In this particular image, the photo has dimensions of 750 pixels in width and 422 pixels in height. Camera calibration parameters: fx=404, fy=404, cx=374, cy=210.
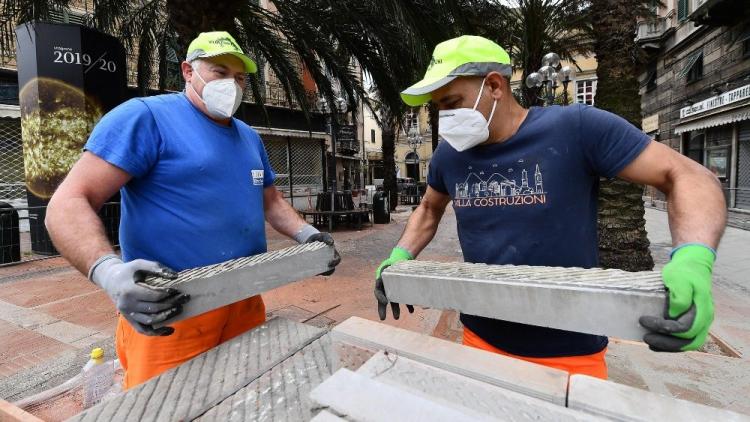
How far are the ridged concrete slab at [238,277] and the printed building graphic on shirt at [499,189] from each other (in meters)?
0.67

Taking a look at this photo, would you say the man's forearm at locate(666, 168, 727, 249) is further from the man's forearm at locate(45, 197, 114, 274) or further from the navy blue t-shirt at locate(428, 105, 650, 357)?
the man's forearm at locate(45, 197, 114, 274)

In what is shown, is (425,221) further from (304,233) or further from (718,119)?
(718,119)

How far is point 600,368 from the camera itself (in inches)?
61.1

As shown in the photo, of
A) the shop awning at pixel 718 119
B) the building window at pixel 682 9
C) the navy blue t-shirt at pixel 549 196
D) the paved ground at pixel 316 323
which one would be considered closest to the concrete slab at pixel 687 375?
the paved ground at pixel 316 323

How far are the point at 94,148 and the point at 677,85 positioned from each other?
72.0 feet

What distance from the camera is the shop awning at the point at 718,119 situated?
39.6 ft

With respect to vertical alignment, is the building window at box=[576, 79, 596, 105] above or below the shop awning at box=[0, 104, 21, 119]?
above

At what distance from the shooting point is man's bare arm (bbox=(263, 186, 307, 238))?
7.48 feet

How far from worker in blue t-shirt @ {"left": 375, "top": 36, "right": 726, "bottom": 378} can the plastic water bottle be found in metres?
1.87

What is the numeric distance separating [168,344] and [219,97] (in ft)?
3.57

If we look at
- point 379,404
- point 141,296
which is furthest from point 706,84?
point 141,296

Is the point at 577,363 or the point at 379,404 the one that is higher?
the point at 379,404

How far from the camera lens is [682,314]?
0.99 meters

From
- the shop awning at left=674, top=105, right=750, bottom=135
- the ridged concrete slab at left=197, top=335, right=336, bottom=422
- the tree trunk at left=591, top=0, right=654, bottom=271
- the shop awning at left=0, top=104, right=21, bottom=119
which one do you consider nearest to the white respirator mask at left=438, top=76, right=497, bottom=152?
the ridged concrete slab at left=197, top=335, right=336, bottom=422
